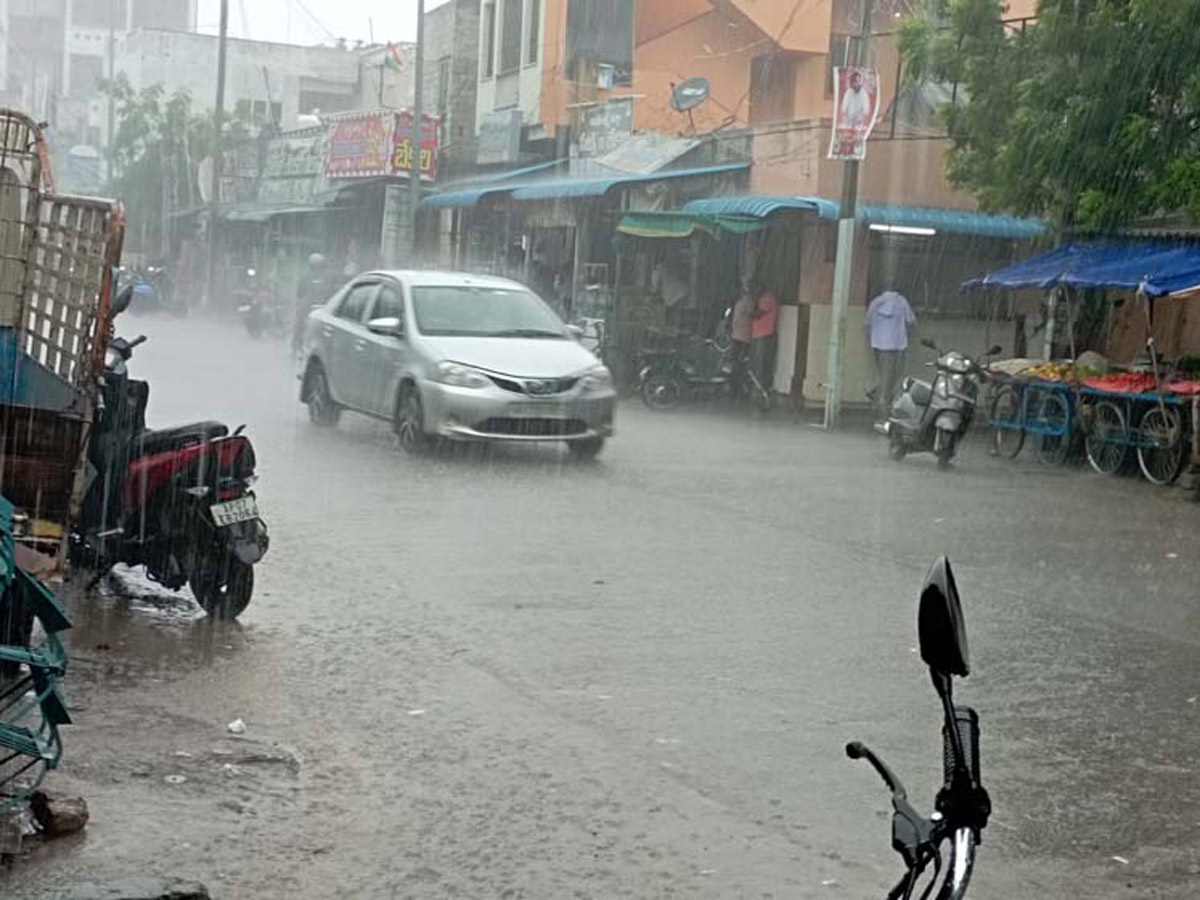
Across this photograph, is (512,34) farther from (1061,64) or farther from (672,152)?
(1061,64)

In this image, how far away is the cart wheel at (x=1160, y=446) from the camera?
14.8 meters

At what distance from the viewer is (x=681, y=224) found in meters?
22.2

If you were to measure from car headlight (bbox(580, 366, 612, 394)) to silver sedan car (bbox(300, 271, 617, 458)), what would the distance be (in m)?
0.01

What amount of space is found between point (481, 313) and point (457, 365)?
4.08 feet

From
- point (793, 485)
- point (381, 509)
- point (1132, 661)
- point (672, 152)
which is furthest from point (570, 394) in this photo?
point (672, 152)

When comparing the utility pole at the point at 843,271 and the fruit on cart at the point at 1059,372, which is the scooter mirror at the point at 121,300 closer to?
the fruit on cart at the point at 1059,372

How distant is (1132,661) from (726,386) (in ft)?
47.5

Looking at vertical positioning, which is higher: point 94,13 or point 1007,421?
point 94,13

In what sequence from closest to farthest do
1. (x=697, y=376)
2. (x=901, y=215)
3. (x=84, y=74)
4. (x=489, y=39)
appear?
(x=901, y=215), (x=697, y=376), (x=489, y=39), (x=84, y=74)

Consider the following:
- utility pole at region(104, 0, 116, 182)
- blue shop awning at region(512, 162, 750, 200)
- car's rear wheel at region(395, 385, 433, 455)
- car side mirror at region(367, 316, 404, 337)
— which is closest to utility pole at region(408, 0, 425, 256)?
blue shop awning at region(512, 162, 750, 200)

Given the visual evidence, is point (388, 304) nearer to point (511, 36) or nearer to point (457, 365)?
point (457, 365)

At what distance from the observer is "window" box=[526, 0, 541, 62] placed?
102 feet

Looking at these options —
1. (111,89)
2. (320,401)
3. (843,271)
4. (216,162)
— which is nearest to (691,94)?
(843,271)

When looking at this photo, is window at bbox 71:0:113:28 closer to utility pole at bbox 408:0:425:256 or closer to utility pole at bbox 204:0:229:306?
utility pole at bbox 204:0:229:306
